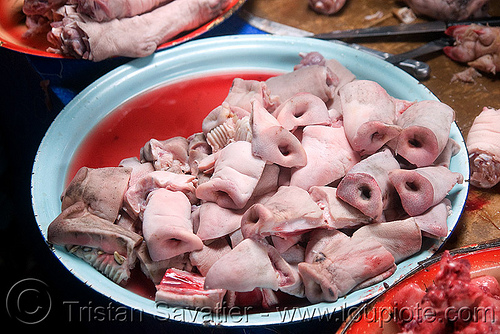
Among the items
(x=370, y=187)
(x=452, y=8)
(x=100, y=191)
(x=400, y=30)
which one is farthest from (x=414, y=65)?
(x=100, y=191)

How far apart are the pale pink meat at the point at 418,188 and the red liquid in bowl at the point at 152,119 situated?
83 cm

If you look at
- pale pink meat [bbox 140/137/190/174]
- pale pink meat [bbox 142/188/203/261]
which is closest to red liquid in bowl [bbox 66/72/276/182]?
pale pink meat [bbox 140/137/190/174]

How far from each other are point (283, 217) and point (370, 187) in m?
0.24

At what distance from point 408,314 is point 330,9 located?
181cm

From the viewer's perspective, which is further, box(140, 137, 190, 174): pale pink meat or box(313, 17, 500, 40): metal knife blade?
box(313, 17, 500, 40): metal knife blade

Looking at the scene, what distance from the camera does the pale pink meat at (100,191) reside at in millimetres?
1227

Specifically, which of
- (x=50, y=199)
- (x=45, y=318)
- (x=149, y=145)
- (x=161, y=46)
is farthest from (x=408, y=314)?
(x=45, y=318)

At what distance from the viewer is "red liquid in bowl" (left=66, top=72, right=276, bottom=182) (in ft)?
5.19

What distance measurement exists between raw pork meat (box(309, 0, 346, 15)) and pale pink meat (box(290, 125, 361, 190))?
1.15 m

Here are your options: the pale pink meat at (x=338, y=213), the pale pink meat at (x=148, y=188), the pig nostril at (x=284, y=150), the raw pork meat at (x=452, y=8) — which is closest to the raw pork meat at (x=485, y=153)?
the pale pink meat at (x=338, y=213)

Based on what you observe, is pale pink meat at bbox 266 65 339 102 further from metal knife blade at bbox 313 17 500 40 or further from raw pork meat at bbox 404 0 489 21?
raw pork meat at bbox 404 0 489 21

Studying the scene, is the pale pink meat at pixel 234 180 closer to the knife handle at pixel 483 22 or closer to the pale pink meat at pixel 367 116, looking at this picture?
the pale pink meat at pixel 367 116

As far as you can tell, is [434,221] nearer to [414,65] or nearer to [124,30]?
[414,65]

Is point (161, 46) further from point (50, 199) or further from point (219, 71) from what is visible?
point (50, 199)
